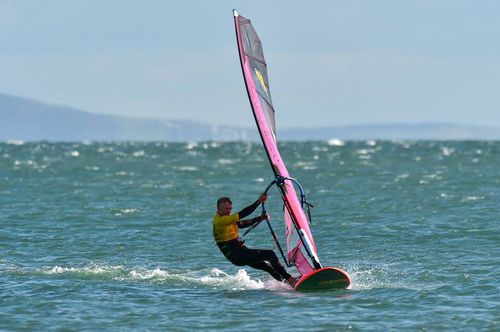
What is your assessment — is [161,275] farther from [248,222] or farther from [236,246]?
[248,222]

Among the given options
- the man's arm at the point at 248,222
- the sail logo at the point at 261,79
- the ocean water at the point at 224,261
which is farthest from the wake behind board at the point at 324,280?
the sail logo at the point at 261,79

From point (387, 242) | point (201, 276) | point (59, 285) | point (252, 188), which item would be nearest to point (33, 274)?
point (59, 285)

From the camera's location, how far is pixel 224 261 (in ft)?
68.9

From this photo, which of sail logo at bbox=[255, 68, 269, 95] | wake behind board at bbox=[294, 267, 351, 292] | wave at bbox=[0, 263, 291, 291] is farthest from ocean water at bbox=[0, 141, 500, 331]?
sail logo at bbox=[255, 68, 269, 95]

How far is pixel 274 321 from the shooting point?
1497cm

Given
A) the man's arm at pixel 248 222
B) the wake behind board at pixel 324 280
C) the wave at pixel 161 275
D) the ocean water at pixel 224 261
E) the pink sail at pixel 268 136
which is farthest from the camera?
the wave at pixel 161 275

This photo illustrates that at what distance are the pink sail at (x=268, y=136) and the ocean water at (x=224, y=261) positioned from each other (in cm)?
62

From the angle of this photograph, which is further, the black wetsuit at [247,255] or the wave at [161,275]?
the wave at [161,275]

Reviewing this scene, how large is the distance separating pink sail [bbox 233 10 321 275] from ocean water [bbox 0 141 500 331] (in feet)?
2.04

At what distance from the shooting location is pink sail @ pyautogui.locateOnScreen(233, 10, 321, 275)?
17297 mm

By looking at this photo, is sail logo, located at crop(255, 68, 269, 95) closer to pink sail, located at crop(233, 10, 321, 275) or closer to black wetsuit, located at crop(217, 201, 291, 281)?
pink sail, located at crop(233, 10, 321, 275)

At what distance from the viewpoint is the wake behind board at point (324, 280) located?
16803 mm

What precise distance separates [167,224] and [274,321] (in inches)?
516

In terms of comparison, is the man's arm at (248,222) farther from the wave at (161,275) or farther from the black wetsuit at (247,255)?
the wave at (161,275)
